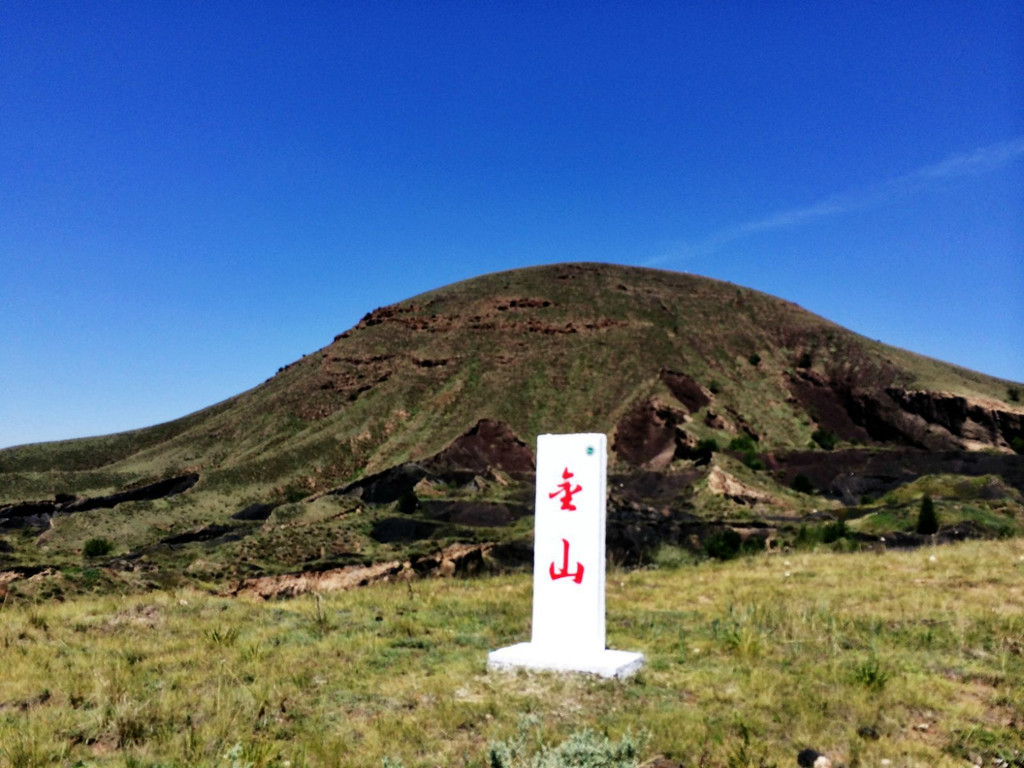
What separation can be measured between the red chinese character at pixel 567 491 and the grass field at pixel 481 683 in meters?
2.09

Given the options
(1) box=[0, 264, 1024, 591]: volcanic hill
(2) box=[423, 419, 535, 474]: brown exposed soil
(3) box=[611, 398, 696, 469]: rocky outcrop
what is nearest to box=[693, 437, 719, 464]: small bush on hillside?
(1) box=[0, 264, 1024, 591]: volcanic hill

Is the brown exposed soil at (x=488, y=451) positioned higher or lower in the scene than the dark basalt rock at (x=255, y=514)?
higher

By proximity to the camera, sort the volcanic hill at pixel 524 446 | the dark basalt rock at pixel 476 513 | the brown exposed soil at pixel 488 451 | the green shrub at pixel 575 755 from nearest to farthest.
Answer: the green shrub at pixel 575 755 < the volcanic hill at pixel 524 446 < the dark basalt rock at pixel 476 513 < the brown exposed soil at pixel 488 451

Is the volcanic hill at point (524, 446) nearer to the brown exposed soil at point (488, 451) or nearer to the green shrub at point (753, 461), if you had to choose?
the brown exposed soil at point (488, 451)

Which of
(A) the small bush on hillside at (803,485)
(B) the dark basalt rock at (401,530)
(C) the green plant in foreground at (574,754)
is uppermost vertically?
(A) the small bush on hillside at (803,485)

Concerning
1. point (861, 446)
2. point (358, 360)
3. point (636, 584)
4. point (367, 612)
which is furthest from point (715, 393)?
point (367, 612)

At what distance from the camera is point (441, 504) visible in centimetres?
3675

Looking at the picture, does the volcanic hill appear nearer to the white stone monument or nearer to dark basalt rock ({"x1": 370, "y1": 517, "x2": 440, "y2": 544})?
dark basalt rock ({"x1": 370, "y1": 517, "x2": 440, "y2": 544})

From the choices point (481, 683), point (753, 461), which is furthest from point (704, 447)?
point (481, 683)

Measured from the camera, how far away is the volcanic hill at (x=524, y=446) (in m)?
28.5

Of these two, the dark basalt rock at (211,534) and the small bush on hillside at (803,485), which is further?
the small bush on hillside at (803,485)

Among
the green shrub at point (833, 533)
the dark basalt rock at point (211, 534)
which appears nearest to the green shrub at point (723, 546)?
the green shrub at point (833, 533)

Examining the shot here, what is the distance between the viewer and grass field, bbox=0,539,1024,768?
6.13 m

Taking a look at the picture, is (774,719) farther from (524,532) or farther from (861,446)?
(861,446)
